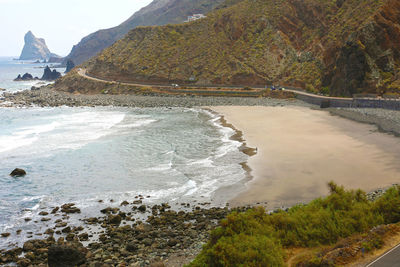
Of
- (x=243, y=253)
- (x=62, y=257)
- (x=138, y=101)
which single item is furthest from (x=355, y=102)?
(x=62, y=257)

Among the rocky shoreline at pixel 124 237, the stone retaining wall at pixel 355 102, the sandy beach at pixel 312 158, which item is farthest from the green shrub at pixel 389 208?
the stone retaining wall at pixel 355 102

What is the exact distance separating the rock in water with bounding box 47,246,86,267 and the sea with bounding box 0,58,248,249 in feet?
13.0

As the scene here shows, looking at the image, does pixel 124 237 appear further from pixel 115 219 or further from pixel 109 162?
pixel 109 162

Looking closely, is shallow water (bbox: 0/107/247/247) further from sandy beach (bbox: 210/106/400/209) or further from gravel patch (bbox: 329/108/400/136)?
gravel patch (bbox: 329/108/400/136)

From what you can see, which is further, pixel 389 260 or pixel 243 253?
pixel 243 253

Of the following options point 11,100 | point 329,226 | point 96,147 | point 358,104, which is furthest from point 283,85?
point 329,226

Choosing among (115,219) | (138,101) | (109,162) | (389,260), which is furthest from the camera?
(138,101)

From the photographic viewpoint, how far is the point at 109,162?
32406 millimetres

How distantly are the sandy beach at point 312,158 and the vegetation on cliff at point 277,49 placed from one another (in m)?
19.7

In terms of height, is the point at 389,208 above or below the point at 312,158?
above

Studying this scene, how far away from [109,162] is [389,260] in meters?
25.2

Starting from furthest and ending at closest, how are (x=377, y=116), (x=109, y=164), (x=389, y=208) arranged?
(x=377, y=116)
(x=109, y=164)
(x=389, y=208)

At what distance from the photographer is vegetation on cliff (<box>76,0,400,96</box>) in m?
59.9

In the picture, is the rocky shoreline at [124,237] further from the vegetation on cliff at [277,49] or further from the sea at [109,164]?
the vegetation on cliff at [277,49]
